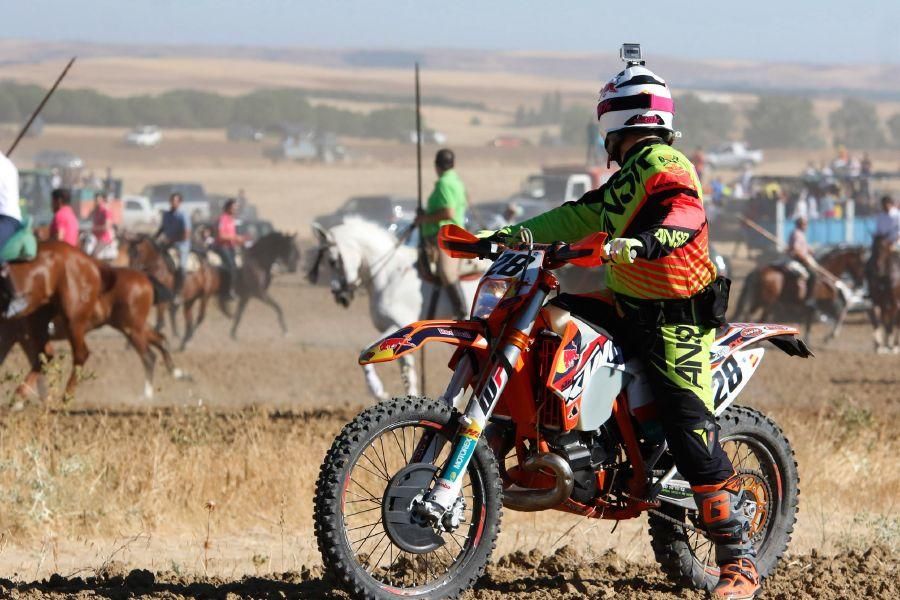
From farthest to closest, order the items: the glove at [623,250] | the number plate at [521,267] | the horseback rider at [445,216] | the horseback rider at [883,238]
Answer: the horseback rider at [883,238], the horseback rider at [445,216], the number plate at [521,267], the glove at [623,250]

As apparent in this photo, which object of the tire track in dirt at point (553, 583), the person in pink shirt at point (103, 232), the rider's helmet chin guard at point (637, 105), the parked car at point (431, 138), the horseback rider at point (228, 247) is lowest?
the parked car at point (431, 138)

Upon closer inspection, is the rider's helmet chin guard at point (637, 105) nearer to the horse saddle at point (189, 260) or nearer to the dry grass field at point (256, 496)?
the dry grass field at point (256, 496)

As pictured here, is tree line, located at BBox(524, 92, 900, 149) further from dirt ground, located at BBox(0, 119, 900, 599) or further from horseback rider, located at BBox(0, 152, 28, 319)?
dirt ground, located at BBox(0, 119, 900, 599)

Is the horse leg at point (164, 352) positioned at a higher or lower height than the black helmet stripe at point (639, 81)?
lower

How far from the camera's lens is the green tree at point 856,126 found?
107250 millimetres

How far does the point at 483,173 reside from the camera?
72500 millimetres

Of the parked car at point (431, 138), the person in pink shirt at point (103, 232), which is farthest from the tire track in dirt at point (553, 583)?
the parked car at point (431, 138)

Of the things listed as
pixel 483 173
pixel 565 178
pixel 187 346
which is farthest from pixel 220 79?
pixel 187 346

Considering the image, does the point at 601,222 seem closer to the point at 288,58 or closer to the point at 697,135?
the point at 697,135

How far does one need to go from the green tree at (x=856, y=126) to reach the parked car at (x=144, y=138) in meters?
45.6

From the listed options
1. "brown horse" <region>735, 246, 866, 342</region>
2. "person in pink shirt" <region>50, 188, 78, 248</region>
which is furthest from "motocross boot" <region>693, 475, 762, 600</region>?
"brown horse" <region>735, 246, 866, 342</region>

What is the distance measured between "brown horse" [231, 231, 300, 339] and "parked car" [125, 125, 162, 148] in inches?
2202

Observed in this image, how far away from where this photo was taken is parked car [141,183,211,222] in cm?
4416

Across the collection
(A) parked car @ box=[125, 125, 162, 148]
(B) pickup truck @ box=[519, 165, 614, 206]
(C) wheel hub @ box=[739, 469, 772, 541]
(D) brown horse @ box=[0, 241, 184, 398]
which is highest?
(C) wheel hub @ box=[739, 469, 772, 541]
